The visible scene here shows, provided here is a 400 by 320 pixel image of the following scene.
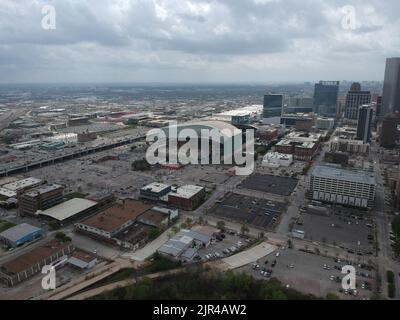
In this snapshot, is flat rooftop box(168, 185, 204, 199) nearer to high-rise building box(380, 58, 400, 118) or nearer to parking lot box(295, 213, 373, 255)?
parking lot box(295, 213, 373, 255)

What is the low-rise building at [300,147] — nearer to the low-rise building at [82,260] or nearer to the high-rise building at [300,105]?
the low-rise building at [82,260]

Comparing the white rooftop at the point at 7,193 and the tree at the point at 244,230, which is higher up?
the white rooftop at the point at 7,193

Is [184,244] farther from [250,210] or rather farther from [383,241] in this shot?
[383,241]

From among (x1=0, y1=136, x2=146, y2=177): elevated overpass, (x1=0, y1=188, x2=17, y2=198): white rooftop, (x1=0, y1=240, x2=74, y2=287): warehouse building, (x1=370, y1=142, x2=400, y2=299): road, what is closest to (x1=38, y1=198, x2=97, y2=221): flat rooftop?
(x1=0, y1=240, x2=74, y2=287): warehouse building

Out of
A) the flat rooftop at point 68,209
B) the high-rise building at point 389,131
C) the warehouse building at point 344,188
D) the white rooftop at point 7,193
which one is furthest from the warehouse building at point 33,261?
the high-rise building at point 389,131

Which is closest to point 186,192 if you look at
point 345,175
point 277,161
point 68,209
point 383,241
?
point 68,209

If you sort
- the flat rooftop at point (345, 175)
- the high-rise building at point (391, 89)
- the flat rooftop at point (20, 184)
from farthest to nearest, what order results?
the high-rise building at point (391, 89), the flat rooftop at point (20, 184), the flat rooftop at point (345, 175)

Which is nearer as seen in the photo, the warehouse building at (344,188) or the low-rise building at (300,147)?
the warehouse building at (344,188)
